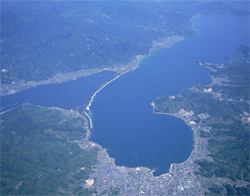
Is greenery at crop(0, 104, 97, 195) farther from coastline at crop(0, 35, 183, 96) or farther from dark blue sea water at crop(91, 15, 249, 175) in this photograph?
coastline at crop(0, 35, 183, 96)

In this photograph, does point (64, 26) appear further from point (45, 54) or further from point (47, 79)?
point (47, 79)

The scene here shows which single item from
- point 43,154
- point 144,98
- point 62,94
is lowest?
point 62,94

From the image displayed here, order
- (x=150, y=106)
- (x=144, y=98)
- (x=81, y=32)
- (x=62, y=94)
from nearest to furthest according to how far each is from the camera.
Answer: (x=150, y=106), (x=144, y=98), (x=62, y=94), (x=81, y=32)

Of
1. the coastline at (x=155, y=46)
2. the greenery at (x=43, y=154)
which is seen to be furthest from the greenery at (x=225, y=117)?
the greenery at (x=43, y=154)

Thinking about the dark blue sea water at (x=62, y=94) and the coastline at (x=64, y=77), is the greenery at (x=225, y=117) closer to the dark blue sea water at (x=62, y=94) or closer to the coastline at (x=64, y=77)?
the dark blue sea water at (x=62, y=94)

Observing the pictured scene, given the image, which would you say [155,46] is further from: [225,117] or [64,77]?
[225,117]

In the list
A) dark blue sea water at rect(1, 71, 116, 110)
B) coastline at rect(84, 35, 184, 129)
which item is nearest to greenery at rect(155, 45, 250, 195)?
coastline at rect(84, 35, 184, 129)

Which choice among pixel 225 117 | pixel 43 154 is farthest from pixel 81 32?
pixel 225 117
